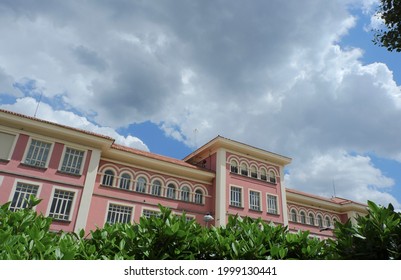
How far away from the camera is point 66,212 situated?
17266 millimetres

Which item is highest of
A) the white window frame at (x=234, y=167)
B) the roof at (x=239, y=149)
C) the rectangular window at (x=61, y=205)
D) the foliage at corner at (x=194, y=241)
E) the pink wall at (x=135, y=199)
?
the roof at (x=239, y=149)

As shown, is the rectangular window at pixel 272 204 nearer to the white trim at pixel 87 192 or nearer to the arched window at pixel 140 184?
the arched window at pixel 140 184

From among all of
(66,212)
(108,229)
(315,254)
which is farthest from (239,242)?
(66,212)

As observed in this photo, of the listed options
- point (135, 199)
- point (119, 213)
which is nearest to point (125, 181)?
point (135, 199)

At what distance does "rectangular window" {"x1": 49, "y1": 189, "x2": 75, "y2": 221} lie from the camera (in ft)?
55.5

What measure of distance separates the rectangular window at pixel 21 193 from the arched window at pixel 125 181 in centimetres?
540

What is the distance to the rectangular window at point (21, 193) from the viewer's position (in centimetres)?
1610

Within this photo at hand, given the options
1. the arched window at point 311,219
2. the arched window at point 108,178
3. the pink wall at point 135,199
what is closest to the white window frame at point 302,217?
the arched window at point 311,219

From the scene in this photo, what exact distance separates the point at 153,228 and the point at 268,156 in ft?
75.6

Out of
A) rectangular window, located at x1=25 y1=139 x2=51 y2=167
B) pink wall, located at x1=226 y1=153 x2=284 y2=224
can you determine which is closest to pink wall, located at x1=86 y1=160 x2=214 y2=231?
pink wall, located at x1=226 y1=153 x2=284 y2=224

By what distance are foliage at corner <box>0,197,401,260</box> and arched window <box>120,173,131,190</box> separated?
15.2m

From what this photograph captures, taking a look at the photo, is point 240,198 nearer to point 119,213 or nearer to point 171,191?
point 171,191

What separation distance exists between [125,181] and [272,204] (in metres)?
13.2
